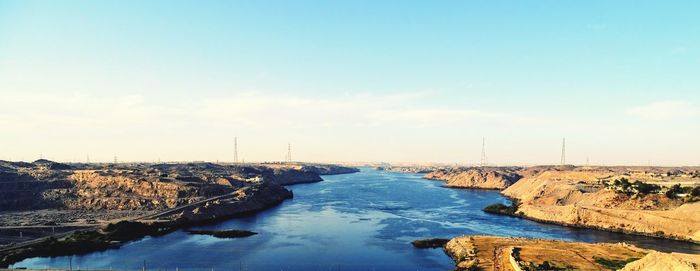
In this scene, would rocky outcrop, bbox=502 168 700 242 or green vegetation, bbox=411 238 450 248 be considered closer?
green vegetation, bbox=411 238 450 248

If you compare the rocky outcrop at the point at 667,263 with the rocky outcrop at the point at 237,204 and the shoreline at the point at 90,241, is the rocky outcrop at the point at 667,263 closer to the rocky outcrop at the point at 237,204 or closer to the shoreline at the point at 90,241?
the shoreline at the point at 90,241

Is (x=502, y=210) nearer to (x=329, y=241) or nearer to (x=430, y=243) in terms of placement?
(x=430, y=243)

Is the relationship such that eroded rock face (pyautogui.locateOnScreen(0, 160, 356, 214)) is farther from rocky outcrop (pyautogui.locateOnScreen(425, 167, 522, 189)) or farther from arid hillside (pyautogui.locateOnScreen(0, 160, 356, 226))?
rocky outcrop (pyautogui.locateOnScreen(425, 167, 522, 189))

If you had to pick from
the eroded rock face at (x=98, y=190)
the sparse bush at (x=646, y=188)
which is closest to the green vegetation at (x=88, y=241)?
the eroded rock face at (x=98, y=190)

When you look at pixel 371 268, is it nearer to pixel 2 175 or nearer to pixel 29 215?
pixel 29 215

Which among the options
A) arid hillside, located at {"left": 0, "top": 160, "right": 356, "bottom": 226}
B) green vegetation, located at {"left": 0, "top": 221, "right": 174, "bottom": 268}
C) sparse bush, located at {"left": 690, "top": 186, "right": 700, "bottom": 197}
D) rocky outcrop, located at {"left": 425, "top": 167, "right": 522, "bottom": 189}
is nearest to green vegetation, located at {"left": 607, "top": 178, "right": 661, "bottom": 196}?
sparse bush, located at {"left": 690, "top": 186, "right": 700, "bottom": 197}
